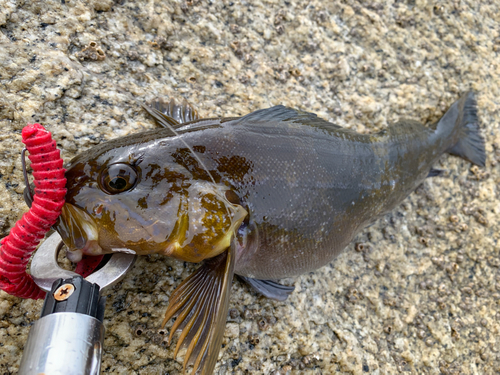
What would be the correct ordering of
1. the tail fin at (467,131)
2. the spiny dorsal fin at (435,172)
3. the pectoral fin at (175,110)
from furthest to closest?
the tail fin at (467,131), the spiny dorsal fin at (435,172), the pectoral fin at (175,110)

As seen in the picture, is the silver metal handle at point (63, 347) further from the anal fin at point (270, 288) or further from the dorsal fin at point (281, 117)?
the dorsal fin at point (281, 117)

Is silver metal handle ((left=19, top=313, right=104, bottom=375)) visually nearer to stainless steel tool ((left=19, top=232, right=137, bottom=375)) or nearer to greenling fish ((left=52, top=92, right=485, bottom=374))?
stainless steel tool ((left=19, top=232, right=137, bottom=375))

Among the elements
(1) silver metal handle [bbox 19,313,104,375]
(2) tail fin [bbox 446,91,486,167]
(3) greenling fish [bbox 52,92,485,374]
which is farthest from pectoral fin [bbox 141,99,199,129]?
(2) tail fin [bbox 446,91,486,167]

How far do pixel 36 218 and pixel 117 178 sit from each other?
34 centimetres

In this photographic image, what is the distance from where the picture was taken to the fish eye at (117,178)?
1.46m

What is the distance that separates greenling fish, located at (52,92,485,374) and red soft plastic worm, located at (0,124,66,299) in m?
0.09

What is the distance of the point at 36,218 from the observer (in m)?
1.30

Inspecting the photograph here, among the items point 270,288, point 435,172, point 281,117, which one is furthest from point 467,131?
point 270,288

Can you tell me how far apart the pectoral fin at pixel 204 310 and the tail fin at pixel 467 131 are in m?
2.45

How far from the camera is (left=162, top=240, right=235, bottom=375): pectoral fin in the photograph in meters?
1.46

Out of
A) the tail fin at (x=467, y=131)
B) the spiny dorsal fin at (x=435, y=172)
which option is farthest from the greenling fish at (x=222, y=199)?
the tail fin at (x=467, y=131)

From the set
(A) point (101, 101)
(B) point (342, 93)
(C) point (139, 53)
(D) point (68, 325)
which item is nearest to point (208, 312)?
(D) point (68, 325)

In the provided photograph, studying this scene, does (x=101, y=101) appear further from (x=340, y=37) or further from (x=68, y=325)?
(x=340, y=37)

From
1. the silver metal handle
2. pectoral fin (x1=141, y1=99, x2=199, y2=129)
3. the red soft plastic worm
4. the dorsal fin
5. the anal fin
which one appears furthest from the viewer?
pectoral fin (x1=141, y1=99, x2=199, y2=129)
